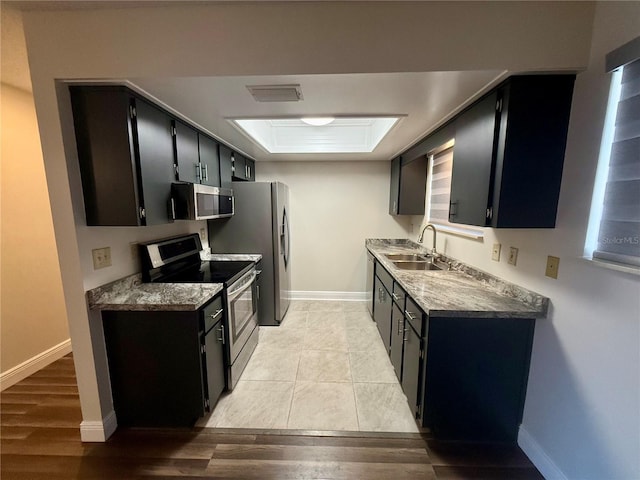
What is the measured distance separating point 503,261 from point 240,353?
2.25m

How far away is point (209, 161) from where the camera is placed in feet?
7.82

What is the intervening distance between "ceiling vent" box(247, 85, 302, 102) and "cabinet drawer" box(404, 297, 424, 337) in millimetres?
1556

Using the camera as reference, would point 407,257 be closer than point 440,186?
No

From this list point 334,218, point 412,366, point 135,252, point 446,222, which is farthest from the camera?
point 334,218

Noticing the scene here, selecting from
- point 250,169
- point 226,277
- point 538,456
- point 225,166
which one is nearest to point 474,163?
point 538,456

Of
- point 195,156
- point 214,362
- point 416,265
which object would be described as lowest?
point 214,362

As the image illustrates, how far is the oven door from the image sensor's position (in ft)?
6.54

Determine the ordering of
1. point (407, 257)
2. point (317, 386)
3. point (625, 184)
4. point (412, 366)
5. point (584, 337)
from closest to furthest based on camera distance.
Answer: point (625, 184) < point (584, 337) < point (412, 366) < point (317, 386) < point (407, 257)

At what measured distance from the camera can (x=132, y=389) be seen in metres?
1.64

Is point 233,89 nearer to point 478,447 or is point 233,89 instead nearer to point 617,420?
point 617,420

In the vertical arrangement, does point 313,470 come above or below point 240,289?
below

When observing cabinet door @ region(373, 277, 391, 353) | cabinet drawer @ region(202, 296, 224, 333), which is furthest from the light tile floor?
cabinet drawer @ region(202, 296, 224, 333)

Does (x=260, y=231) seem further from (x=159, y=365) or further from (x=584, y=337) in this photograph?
(x=584, y=337)

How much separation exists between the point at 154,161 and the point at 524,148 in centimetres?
225
